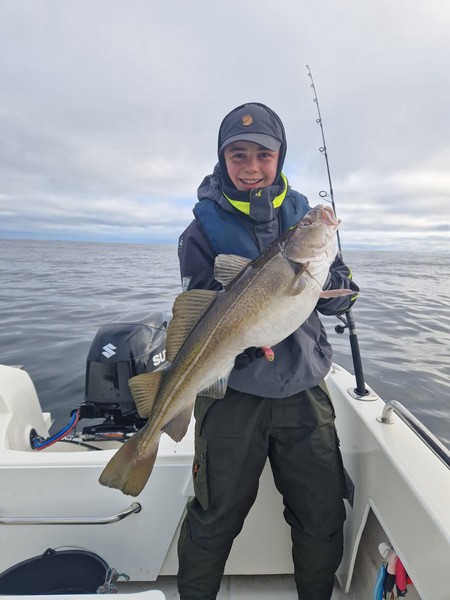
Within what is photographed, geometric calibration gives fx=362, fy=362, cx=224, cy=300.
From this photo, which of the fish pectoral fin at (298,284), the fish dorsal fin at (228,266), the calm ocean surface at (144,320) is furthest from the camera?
the calm ocean surface at (144,320)

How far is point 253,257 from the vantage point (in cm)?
252

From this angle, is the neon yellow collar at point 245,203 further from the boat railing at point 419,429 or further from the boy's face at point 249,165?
the boat railing at point 419,429

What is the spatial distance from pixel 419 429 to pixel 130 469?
5.56ft

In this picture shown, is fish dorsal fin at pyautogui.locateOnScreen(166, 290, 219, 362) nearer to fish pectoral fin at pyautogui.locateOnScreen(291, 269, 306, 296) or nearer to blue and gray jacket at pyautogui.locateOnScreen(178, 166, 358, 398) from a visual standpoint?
blue and gray jacket at pyautogui.locateOnScreen(178, 166, 358, 398)

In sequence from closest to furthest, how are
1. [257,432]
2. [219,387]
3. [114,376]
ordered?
[219,387], [257,432], [114,376]

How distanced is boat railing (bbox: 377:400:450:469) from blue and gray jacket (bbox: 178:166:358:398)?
535 millimetres

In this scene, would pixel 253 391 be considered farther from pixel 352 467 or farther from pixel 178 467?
pixel 352 467

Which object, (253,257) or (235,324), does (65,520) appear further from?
(253,257)

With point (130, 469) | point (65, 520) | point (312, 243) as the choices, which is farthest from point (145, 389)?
point (312, 243)

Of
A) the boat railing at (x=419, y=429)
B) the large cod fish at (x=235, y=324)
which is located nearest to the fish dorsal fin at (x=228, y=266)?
the large cod fish at (x=235, y=324)

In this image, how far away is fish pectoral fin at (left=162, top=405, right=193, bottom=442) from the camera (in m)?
2.14

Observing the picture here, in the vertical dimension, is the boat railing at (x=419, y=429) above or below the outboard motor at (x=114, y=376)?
above

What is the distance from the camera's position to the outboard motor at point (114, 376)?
3.88 m

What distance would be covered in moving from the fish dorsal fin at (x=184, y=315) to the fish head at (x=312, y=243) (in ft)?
1.76
